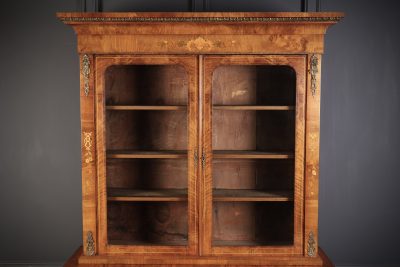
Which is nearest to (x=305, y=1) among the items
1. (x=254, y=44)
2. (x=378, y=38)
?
(x=378, y=38)

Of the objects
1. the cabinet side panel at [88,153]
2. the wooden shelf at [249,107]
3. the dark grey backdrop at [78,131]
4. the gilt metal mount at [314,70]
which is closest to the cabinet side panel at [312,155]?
the gilt metal mount at [314,70]

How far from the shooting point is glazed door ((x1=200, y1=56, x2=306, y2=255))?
1875 millimetres

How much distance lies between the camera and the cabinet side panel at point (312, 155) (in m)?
1.84

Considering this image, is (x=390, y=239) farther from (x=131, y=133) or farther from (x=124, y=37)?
(x=124, y=37)

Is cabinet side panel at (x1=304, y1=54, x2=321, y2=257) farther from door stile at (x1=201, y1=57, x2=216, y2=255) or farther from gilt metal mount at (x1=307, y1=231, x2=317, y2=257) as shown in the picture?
door stile at (x1=201, y1=57, x2=216, y2=255)

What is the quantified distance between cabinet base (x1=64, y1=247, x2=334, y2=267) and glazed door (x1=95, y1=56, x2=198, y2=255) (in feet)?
0.12

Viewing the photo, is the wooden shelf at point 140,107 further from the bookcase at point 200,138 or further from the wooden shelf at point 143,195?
the wooden shelf at point 143,195

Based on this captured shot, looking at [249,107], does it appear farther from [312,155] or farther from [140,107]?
[140,107]

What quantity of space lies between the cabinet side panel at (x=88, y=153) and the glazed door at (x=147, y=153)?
1.1 inches

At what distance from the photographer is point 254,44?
5.99 ft

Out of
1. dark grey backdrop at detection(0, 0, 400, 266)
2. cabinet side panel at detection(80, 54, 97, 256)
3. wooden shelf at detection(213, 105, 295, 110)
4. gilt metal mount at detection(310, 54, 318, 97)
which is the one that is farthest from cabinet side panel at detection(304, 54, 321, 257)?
cabinet side panel at detection(80, 54, 97, 256)

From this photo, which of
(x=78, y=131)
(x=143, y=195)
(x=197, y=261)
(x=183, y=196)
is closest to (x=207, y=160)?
(x=183, y=196)

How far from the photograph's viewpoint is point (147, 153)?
1.99 m

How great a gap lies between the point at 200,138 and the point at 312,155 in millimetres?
510
